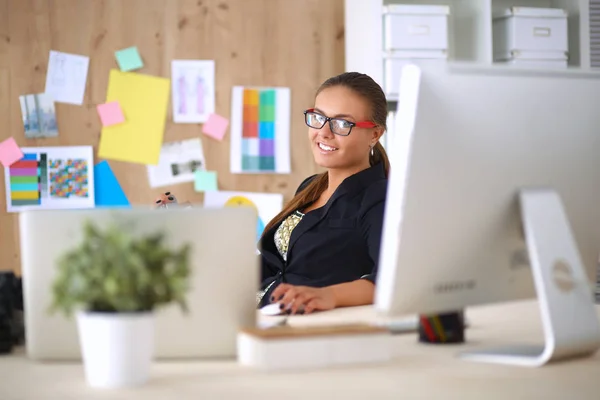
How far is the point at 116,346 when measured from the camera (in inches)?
38.3

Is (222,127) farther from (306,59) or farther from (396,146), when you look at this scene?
(396,146)

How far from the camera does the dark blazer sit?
7.16ft

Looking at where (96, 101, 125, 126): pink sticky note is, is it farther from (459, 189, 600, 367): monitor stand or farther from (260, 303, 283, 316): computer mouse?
(459, 189, 600, 367): monitor stand

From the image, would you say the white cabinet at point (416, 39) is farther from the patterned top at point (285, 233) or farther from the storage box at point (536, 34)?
the patterned top at point (285, 233)

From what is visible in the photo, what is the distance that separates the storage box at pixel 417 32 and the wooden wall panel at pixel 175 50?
0.43 meters

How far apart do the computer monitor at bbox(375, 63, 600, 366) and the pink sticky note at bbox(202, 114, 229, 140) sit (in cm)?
224

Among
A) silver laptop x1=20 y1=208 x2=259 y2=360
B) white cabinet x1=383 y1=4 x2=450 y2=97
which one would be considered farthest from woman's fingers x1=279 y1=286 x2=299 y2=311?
white cabinet x1=383 y1=4 x2=450 y2=97

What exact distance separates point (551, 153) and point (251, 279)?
480 millimetres

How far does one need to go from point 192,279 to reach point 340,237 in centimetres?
110

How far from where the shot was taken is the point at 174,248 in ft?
3.65

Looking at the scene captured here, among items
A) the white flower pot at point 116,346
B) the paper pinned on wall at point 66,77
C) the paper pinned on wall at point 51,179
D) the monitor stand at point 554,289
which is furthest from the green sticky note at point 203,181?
the white flower pot at point 116,346

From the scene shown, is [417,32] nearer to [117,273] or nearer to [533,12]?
[533,12]

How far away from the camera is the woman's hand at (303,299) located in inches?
66.1

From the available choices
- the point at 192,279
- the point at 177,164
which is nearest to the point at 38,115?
the point at 177,164
